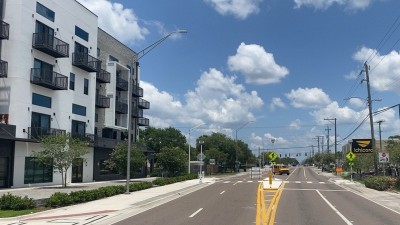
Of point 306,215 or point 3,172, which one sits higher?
point 3,172

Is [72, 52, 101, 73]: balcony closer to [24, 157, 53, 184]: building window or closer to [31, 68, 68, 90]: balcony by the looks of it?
[31, 68, 68, 90]: balcony

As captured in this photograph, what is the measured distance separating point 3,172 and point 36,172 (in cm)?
475

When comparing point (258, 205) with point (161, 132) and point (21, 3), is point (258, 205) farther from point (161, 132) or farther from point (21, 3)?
point (161, 132)

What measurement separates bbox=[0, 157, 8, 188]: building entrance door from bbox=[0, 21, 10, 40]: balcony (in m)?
9.72

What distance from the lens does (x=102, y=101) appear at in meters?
55.3

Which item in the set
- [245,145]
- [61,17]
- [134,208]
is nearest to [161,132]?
[245,145]

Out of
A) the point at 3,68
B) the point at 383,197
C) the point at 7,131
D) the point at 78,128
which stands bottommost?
the point at 383,197

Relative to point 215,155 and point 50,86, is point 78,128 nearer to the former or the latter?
point 50,86

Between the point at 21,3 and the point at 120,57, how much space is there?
25.7m

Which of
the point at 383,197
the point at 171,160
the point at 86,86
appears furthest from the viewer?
the point at 171,160

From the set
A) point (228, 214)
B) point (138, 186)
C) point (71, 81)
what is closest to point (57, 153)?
point (138, 186)

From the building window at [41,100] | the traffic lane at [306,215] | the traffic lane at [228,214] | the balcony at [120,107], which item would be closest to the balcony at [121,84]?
the balcony at [120,107]

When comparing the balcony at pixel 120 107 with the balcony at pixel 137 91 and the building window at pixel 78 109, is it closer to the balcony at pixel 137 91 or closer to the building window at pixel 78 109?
the balcony at pixel 137 91

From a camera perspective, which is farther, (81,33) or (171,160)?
(171,160)
